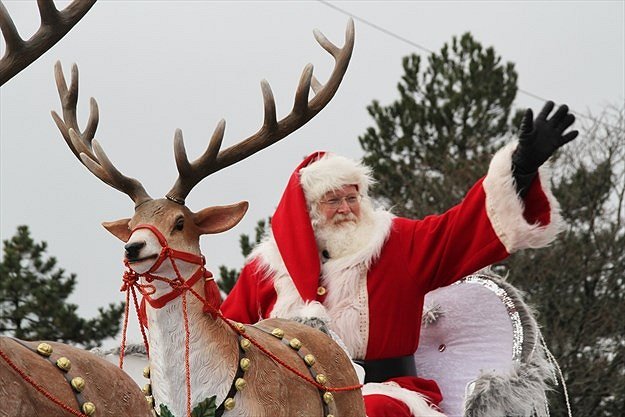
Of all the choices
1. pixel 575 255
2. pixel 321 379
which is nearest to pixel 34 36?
pixel 321 379

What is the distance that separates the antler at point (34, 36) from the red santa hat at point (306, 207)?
256 cm

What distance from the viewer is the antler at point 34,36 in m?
2.98

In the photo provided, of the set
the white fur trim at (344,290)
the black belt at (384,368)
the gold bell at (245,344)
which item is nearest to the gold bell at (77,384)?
the gold bell at (245,344)

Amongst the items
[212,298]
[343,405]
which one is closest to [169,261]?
[212,298]

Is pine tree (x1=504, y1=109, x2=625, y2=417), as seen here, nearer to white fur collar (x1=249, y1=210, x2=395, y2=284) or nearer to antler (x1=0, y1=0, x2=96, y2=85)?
white fur collar (x1=249, y1=210, x2=395, y2=284)

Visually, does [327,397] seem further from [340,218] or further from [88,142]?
[340,218]

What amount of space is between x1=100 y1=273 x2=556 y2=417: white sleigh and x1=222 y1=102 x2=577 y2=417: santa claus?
0.65 feet

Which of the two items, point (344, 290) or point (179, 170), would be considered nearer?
point (179, 170)

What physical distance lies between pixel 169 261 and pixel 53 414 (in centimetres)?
116

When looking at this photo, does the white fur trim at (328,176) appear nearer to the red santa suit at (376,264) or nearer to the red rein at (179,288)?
the red santa suit at (376,264)

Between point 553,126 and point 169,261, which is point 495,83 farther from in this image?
point 169,261

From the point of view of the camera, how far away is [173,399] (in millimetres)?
3973

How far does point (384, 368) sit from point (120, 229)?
69.0 inches

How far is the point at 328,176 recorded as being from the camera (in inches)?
221
